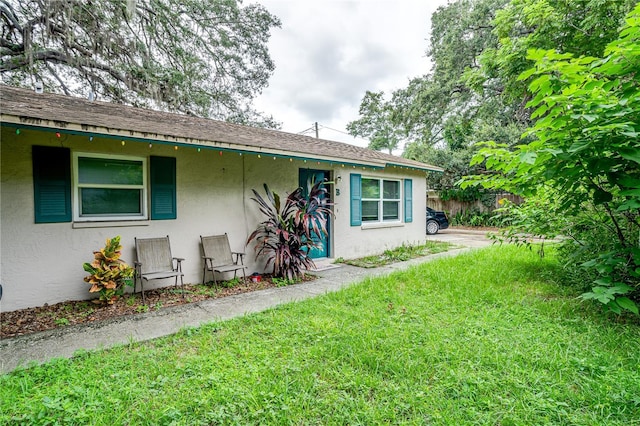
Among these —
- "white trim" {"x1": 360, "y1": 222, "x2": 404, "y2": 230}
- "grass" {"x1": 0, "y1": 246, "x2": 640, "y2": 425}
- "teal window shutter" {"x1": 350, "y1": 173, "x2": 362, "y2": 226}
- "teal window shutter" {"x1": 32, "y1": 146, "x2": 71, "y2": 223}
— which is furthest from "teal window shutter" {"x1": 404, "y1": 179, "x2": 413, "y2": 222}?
"teal window shutter" {"x1": 32, "y1": 146, "x2": 71, "y2": 223}

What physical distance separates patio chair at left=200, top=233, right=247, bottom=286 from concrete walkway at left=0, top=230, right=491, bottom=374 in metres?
0.64

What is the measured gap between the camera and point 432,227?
1406cm

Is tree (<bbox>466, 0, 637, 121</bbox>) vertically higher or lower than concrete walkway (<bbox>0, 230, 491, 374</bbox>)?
higher

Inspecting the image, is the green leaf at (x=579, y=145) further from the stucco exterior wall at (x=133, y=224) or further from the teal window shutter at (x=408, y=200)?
the teal window shutter at (x=408, y=200)

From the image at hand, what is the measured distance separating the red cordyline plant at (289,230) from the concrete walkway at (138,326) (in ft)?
1.91

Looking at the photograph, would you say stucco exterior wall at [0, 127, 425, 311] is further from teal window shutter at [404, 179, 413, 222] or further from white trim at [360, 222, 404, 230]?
teal window shutter at [404, 179, 413, 222]

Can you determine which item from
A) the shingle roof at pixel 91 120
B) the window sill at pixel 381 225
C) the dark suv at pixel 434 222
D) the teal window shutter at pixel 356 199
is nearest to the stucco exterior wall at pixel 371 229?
the window sill at pixel 381 225

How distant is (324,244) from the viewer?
24.8ft

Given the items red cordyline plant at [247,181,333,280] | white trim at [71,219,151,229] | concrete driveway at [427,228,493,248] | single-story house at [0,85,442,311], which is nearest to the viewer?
single-story house at [0,85,442,311]

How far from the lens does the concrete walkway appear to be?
117 inches

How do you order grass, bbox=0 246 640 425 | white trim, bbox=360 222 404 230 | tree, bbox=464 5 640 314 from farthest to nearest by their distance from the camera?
white trim, bbox=360 222 404 230 → tree, bbox=464 5 640 314 → grass, bbox=0 246 640 425

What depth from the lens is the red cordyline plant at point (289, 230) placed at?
5836 millimetres

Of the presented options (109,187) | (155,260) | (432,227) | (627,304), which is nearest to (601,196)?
(627,304)

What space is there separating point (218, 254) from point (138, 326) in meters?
1.96
